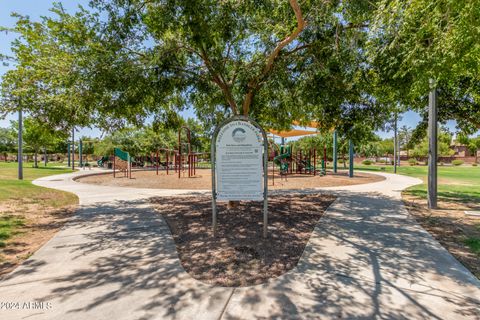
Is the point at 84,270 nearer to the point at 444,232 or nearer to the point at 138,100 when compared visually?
the point at 138,100

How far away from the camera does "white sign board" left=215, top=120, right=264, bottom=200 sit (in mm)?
5355

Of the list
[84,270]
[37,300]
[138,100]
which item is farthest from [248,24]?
[37,300]

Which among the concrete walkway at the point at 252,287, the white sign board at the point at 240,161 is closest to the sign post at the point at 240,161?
the white sign board at the point at 240,161

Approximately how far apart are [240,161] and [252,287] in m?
2.54

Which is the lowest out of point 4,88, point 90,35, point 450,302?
point 450,302

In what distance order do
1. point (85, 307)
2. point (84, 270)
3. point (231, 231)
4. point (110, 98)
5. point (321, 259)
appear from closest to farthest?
point (85, 307)
point (84, 270)
point (321, 259)
point (231, 231)
point (110, 98)

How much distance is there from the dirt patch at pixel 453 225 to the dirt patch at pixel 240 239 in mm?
2303

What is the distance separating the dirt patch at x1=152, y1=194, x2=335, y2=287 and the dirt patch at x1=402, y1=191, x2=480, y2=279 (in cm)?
230

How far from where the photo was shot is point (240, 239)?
203 inches

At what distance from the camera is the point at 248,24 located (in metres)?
7.72

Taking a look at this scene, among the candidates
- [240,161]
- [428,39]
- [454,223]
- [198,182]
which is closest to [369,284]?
[240,161]

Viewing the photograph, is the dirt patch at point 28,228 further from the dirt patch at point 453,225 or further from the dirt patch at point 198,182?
the dirt patch at point 453,225

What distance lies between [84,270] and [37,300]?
791 mm

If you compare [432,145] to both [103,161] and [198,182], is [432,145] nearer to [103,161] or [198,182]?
[198,182]
